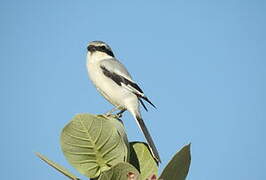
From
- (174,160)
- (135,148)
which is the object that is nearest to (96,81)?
(135,148)

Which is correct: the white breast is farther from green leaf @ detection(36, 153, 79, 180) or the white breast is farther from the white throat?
green leaf @ detection(36, 153, 79, 180)

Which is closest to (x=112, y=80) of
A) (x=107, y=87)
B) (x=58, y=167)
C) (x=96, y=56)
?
(x=107, y=87)

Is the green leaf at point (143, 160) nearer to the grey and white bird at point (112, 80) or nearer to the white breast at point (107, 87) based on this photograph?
the grey and white bird at point (112, 80)

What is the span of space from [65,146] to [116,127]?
1.18ft

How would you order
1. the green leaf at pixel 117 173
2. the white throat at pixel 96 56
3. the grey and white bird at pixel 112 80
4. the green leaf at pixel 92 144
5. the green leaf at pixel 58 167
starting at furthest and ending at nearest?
the white throat at pixel 96 56, the grey and white bird at pixel 112 80, the green leaf at pixel 92 144, the green leaf at pixel 58 167, the green leaf at pixel 117 173

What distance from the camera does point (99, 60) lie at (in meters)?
7.24

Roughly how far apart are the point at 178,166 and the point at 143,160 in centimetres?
60

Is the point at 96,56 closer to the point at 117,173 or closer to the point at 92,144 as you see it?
the point at 92,144

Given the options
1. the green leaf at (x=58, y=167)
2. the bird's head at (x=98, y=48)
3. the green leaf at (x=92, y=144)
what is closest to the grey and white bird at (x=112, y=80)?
the bird's head at (x=98, y=48)

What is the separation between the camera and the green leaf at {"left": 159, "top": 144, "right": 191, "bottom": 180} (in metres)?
2.56

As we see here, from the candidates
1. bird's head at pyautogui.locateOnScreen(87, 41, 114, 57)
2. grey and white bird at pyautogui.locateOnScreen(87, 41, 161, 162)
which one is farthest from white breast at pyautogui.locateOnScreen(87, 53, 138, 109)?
bird's head at pyautogui.locateOnScreen(87, 41, 114, 57)

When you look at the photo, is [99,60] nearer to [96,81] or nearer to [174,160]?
[96,81]

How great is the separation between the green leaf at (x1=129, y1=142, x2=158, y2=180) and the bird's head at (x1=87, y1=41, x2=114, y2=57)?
167 inches

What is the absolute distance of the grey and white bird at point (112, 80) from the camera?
21.7 ft
